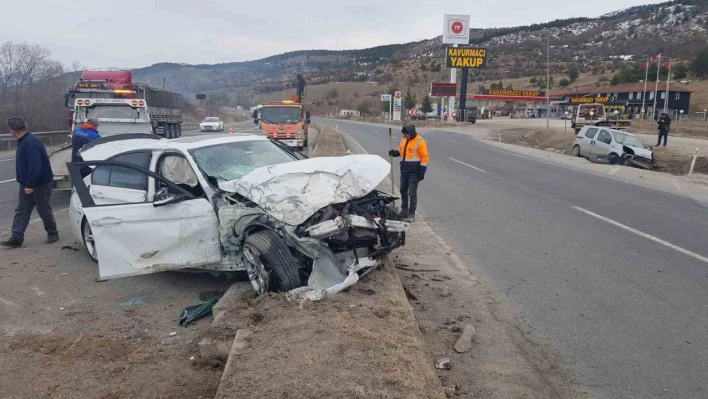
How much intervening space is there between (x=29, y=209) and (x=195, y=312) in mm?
4316

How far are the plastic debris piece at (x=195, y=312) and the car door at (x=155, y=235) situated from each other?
442 mm

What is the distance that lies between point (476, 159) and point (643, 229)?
13633mm

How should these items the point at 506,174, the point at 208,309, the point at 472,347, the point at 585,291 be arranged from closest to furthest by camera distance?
the point at 472,347 → the point at 208,309 → the point at 585,291 → the point at 506,174

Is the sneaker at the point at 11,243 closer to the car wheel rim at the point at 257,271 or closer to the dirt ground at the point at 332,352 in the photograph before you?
the car wheel rim at the point at 257,271

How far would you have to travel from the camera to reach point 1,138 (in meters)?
26.3

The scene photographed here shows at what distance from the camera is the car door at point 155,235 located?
5.70m

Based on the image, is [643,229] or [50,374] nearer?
[50,374]

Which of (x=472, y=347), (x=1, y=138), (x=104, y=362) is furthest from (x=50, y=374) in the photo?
(x=1, y=138)

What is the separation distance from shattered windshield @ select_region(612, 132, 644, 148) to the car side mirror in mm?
19451

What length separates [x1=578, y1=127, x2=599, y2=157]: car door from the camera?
75.3ft

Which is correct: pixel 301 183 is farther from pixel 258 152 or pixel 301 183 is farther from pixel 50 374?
pixel 50 374

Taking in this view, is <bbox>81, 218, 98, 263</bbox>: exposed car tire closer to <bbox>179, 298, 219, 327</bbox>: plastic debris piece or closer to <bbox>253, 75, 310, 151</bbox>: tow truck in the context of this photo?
<bbox>179, 298, 219, 327</bbox>: plastic debris piece

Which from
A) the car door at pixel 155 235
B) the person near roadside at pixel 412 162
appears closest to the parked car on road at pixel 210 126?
the person near roadside at pixel 412 162

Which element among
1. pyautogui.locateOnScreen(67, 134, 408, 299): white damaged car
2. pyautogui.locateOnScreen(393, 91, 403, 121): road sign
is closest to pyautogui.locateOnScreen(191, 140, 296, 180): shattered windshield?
pyautogui.locateOnScreen(67, 134, 408, 299): white damaged car
